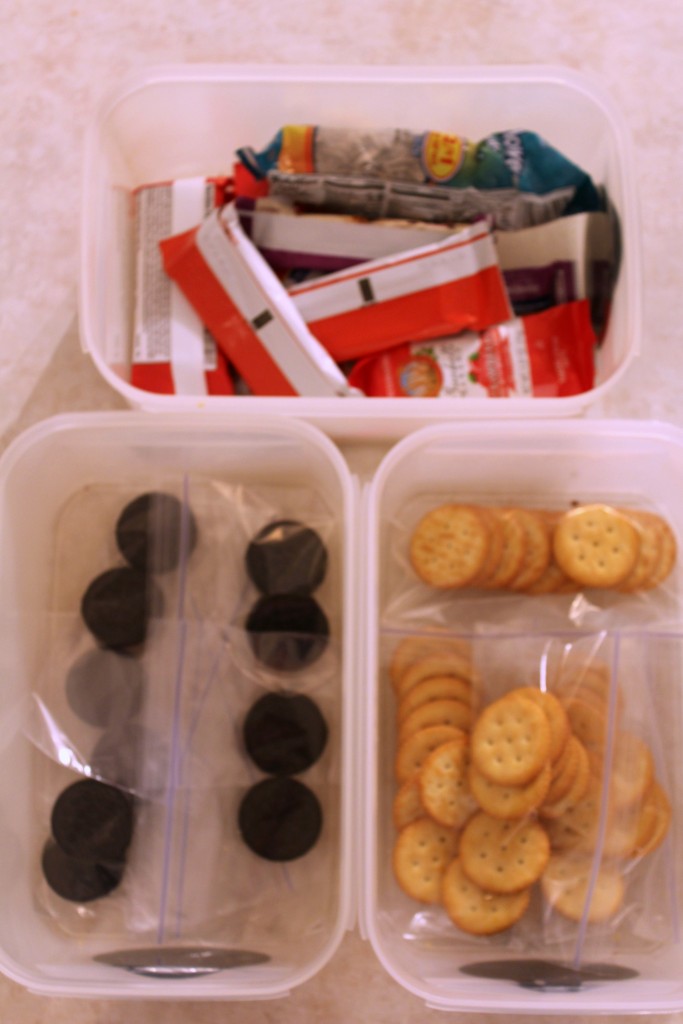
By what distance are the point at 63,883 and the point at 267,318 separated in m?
0.47

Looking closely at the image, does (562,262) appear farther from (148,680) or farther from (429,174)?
(148,680)

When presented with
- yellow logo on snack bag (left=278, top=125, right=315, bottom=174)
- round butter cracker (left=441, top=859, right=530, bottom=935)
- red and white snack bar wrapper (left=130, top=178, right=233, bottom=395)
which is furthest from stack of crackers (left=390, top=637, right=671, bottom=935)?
yellow logo on snack bag (left=278, top=125, right=315, bottom=174)

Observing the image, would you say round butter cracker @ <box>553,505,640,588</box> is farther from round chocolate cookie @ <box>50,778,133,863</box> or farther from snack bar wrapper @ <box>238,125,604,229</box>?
round chocolate cookie @ <box>50,778,133,863</box>

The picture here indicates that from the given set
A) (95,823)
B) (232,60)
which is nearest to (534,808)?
(95,823)

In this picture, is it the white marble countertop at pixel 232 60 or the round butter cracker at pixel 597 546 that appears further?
the white marble countertop at pixel 232 60

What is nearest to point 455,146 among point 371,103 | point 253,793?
point 371,103

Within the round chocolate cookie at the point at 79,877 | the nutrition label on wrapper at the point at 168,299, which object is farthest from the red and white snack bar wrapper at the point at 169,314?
the round chocolate cookie at the point at 79,877

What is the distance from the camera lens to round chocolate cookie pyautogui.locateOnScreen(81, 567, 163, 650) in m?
0.74

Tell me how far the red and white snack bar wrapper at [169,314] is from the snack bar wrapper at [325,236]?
57mm

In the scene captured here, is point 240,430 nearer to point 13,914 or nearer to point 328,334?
point 328,334

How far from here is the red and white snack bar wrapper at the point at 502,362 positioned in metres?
0.75

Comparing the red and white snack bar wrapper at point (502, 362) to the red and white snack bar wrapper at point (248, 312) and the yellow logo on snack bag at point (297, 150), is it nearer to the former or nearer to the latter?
the red and white snack bar wrapper at point (248, 312)

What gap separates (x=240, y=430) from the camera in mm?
723

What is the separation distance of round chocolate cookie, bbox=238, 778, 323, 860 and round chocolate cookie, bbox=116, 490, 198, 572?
20cm
